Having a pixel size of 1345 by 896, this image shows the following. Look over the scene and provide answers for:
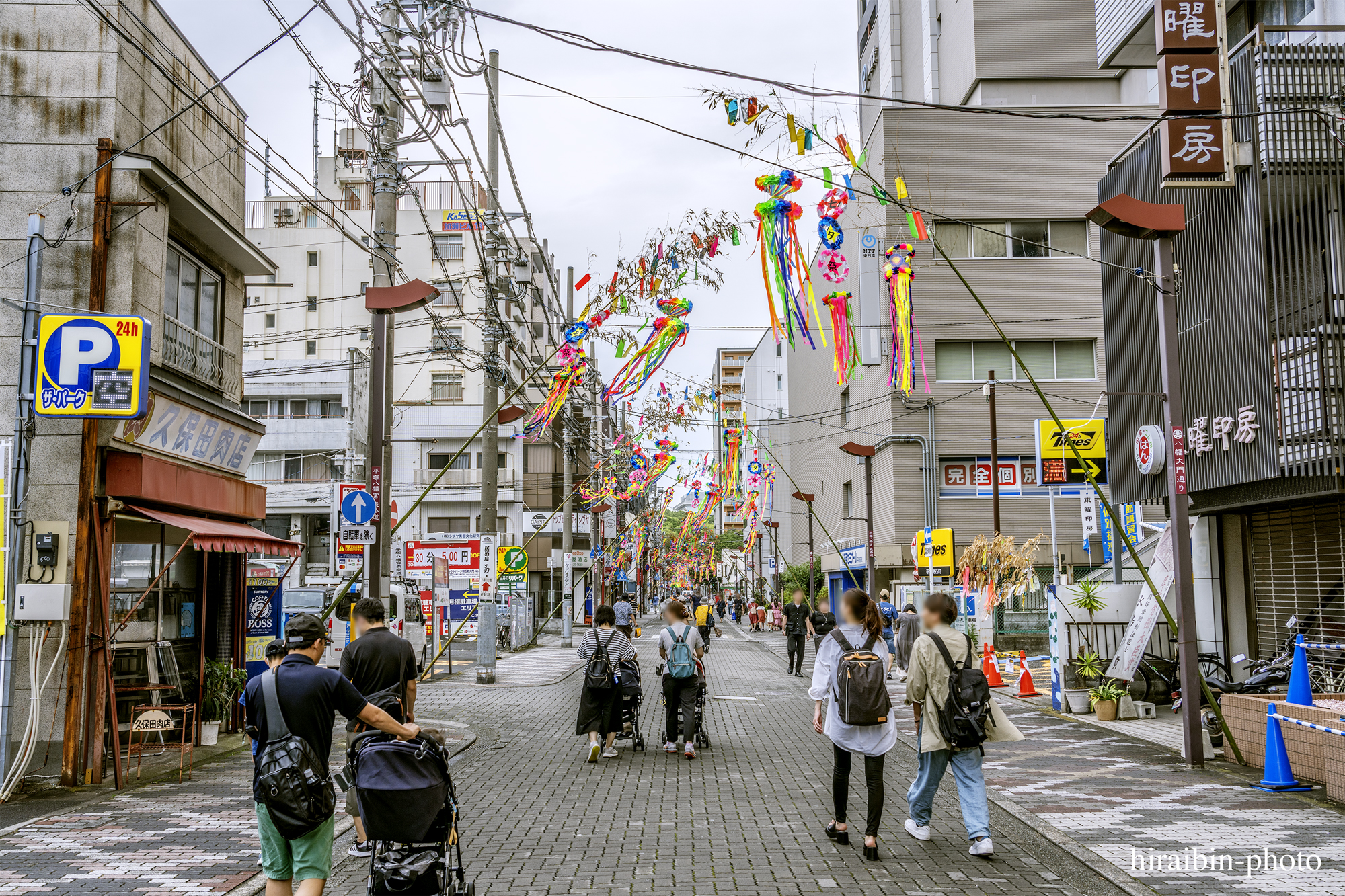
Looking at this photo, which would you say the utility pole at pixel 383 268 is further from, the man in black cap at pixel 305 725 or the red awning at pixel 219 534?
the man in black cap at pixel 305 725

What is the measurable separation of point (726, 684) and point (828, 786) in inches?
475

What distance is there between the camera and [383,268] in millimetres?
14547

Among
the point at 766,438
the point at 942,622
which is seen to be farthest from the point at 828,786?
the point at 766,438

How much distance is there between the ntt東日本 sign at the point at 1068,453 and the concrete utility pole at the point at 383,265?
11.8 metres

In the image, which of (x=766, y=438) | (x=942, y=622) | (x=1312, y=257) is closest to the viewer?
(x=942, y=622)

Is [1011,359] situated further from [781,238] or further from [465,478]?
[465,478]

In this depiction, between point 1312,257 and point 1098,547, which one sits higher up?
point 1312,257

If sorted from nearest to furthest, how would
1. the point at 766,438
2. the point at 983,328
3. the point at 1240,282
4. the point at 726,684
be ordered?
1. the point at 1240,282
2. the point at 726,684
3. the point at 983,328
4. the point at 766,438

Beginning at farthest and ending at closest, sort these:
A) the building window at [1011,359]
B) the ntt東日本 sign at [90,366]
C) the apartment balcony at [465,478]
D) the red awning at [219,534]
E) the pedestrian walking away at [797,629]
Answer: the apartment balcony at [465,478], the building window at [1011,359], the pedestrian walking away at [797,629], the red awning at [219,534], the ntt東日本 sign at [90,366]

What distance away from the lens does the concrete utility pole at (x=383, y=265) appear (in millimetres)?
12789

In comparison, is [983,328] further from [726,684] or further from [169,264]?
[169,264]

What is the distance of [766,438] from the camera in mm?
78750

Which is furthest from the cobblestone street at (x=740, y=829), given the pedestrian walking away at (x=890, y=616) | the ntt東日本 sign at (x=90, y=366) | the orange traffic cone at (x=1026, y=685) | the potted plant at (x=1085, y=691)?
the pedestrian walking away at (x=890, y=616)

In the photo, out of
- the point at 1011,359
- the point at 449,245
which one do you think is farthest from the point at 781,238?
the point at 449,245
